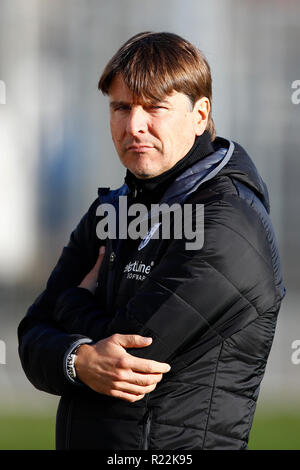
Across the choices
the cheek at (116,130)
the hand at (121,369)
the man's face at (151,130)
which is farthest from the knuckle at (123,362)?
the cheek at (116,130)

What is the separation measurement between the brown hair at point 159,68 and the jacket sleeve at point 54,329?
0.50 meters

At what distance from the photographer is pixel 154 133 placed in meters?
2.35

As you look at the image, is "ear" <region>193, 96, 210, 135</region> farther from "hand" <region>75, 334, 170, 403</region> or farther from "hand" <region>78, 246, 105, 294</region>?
"hand" <region>75, 334, 170, 403</region>

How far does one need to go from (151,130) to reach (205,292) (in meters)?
0.50

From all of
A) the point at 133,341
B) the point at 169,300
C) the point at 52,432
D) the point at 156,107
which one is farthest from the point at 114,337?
the point at 52,432

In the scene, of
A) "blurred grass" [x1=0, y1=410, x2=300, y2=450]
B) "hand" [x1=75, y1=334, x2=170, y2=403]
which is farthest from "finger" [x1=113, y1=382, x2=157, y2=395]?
"blurred grass" [x1=0, y1=410, x2=300, y2=450]

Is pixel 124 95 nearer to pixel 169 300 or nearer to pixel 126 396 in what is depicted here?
pixel 169 300

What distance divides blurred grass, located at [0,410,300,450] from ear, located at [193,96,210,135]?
3184 millimetres

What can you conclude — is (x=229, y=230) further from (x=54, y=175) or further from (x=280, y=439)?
(x=54, y=175)

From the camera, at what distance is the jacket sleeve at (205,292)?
7.02 ft

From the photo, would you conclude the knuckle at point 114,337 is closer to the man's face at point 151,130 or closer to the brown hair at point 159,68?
the man's face at point 151,130

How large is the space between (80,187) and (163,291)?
530cm

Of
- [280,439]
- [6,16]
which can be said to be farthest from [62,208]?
[280,439]

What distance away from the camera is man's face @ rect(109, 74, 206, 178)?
2.35 m
